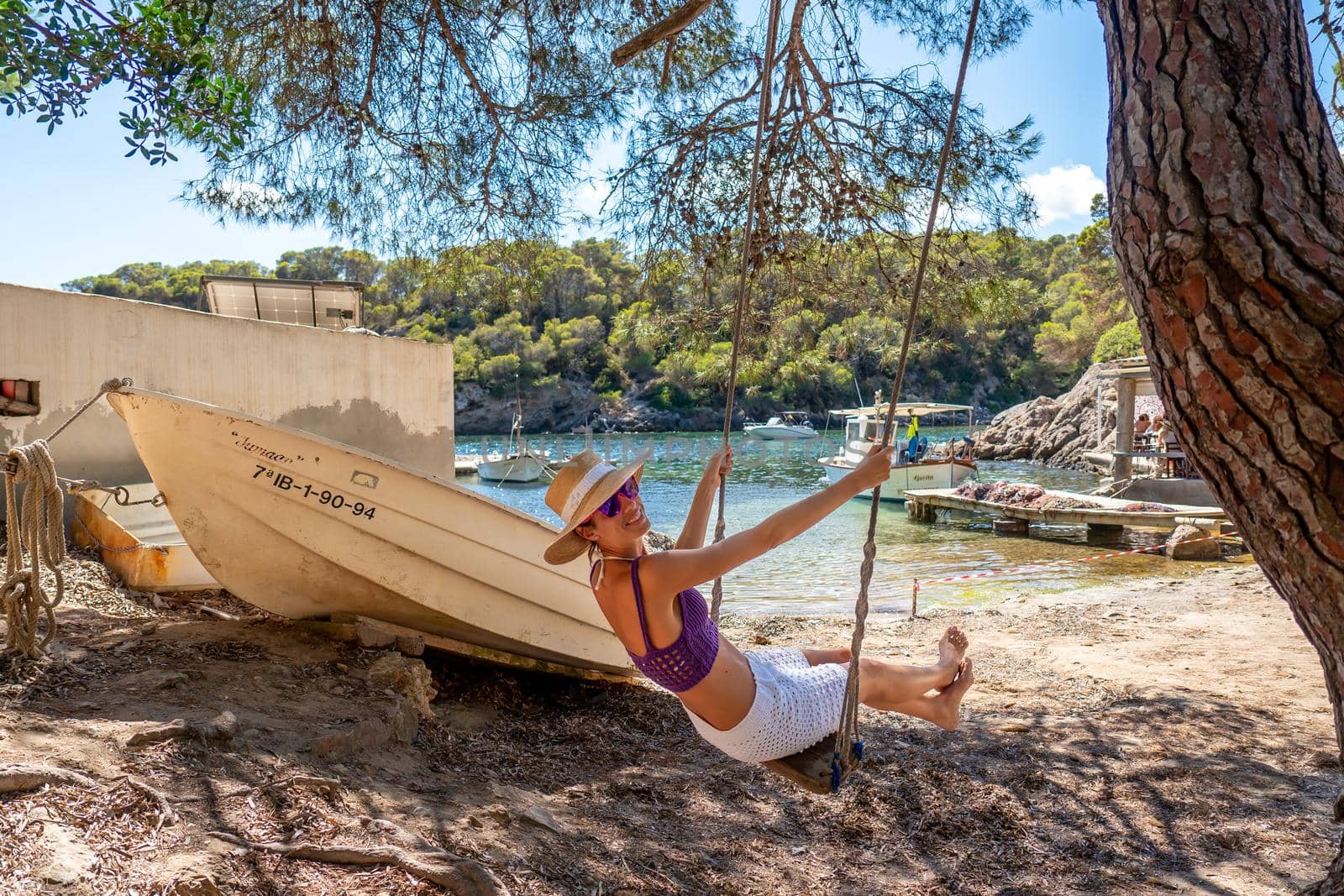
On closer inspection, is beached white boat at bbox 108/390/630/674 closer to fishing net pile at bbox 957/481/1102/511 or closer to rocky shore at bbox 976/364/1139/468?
fishing net pile at bbox 957/481/1102/511

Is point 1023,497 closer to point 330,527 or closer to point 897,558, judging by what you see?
point 897,558

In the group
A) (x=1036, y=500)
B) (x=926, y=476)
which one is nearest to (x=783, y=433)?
(x=926, y=476)

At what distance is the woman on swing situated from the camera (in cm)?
252

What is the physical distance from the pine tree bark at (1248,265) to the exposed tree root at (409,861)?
192cm

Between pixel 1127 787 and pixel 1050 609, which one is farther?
pixel 1050 609

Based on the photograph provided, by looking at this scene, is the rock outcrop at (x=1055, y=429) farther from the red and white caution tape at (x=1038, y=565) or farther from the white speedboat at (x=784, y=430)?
the red and white caution tape at (x=1038, y=565)

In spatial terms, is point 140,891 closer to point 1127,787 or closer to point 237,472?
point 237,472

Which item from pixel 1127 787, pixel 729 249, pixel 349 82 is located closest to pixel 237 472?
pixel 349 82

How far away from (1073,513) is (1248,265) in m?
17.2

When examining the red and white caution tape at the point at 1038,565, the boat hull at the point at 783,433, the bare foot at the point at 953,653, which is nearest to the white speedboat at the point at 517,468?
the red and white caution tape at the point at 1038,565

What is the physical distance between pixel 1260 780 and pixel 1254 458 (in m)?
3.06

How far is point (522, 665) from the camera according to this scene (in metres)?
5.44

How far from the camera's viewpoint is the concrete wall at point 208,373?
6195mm

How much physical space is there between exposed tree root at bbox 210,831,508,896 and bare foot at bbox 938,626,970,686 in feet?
5.16
